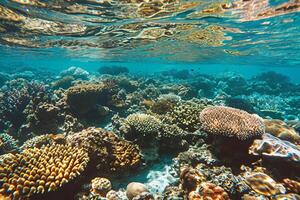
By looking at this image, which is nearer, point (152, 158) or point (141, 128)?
point (152, 158)

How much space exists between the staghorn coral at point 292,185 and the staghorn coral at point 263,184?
1.24 feet

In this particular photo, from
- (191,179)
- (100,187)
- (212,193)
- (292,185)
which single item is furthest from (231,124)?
(100,187)

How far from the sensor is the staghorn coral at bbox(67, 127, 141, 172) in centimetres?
606

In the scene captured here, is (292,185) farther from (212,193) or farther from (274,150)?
(212,193)

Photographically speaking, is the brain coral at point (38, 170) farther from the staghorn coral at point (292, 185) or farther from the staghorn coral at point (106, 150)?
the staghorn coral at point (292, 185)

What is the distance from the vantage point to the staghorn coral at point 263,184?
4.96 meters

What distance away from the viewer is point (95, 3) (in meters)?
11.8

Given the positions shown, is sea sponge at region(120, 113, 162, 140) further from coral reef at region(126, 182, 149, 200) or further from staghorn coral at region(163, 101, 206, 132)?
coral reef at region(126, 182, 149, 200)

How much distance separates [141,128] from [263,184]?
408 centimetres

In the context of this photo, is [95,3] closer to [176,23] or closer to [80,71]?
[176,23]

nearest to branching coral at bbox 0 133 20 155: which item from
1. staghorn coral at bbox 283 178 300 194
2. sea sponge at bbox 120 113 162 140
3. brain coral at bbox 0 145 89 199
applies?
brain coral at bbox 0 145 89 199

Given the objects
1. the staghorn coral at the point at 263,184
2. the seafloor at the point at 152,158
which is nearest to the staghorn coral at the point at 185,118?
the seafloor at the point at 152,158

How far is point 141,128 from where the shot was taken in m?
7.64

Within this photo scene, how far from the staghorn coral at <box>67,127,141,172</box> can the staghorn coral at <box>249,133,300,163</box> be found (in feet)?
11.8
